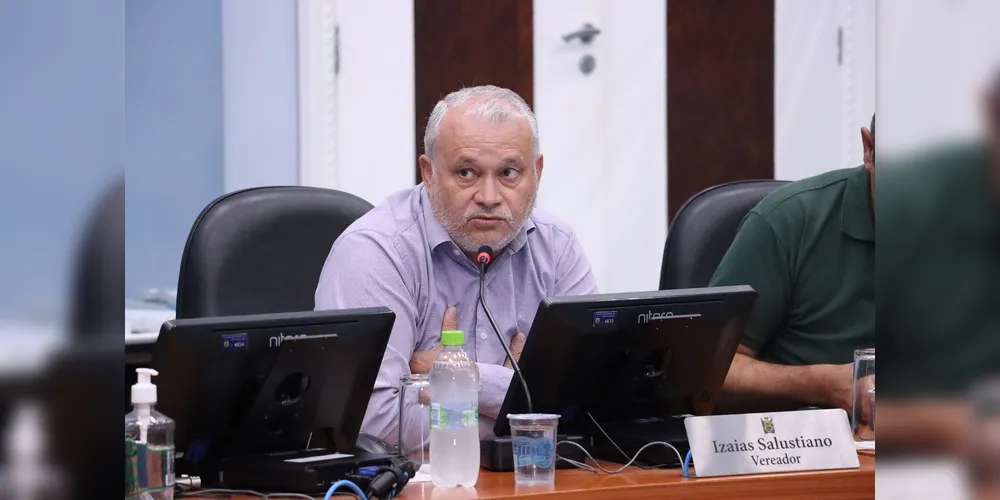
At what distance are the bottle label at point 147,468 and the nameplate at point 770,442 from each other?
2.13 ft

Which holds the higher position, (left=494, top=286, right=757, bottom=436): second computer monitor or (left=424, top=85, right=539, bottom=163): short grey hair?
(left=424, top=85, right=539, bottom=163): short grey hair

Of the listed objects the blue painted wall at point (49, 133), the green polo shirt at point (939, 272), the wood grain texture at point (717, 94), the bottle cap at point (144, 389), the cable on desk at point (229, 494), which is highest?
the wood grain texture at point (717, 94)

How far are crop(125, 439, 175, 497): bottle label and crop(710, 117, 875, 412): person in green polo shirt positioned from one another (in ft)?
3.89

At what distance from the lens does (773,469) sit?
143cm

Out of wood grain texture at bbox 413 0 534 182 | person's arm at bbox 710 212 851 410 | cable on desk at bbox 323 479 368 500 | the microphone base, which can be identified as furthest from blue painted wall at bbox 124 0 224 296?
cable on desk at bbox 323 479 368 500

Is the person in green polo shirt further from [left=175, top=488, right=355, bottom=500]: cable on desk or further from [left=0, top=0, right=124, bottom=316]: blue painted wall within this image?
[left=0, top=0, right=124, bottom=316]: blue painted wall

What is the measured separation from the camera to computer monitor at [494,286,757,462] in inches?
57.7

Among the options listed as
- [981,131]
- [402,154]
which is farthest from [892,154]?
[402,154]

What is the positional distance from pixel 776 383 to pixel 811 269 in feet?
0.88

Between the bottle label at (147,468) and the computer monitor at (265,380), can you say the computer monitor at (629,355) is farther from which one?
the bottle label at (147,468)

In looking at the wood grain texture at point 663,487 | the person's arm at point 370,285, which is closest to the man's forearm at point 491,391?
the person's arm at point 370,285

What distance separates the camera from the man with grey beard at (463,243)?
6.59 feet

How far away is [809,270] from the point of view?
213cm

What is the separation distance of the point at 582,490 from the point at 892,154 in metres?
1.13
